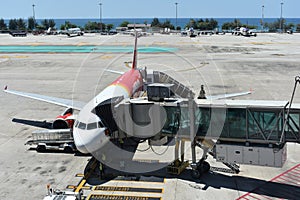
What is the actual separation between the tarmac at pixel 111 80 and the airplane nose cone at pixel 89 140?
9.37ft

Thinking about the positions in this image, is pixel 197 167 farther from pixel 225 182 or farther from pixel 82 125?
pixel 82 125

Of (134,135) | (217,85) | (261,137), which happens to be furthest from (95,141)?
(217,85)

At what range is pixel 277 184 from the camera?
24.2 metres

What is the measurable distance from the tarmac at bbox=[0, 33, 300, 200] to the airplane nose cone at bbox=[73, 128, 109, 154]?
2856 mm

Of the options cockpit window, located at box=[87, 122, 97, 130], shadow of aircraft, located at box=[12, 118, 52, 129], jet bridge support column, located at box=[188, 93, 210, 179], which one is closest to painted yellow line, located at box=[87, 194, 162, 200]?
jet bridge support column, located at box=[188, 93, 210, 179]

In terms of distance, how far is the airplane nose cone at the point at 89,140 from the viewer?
23703mm

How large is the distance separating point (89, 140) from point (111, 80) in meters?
37.7

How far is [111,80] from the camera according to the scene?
60938 millimetres

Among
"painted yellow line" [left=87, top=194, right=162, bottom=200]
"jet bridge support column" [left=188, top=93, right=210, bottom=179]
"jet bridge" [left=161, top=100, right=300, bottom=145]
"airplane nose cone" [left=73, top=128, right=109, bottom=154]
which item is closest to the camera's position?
"jet bridge" [left=161, top=100, right=300, bottom=145]

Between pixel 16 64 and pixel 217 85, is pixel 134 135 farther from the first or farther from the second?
pixel 16 64

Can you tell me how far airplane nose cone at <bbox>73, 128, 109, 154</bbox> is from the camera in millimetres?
23703

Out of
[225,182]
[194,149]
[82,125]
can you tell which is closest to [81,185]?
[82,125]

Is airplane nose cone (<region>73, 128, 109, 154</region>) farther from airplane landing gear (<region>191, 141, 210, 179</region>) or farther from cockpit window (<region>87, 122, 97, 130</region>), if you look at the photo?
airplane landing gear (<region>191, 141, 210, 179</region>)

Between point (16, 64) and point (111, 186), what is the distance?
216ft
